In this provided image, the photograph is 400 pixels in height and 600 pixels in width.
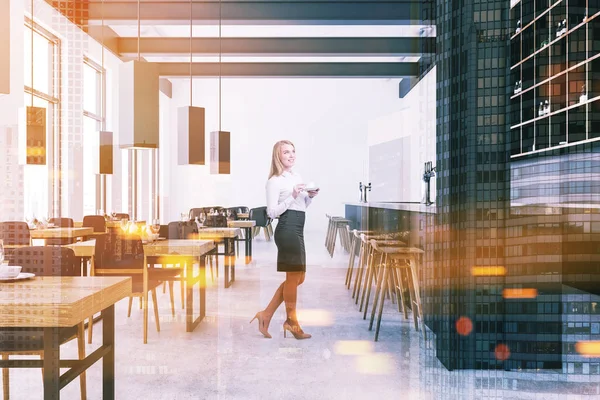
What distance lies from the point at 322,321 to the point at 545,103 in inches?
130

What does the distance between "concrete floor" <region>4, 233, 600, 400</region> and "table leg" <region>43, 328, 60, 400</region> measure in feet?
3.03

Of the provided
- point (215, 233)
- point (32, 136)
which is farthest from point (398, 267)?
point (32, 136)

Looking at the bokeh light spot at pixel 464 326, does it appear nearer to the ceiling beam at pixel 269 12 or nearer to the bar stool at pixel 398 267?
the bar stool at pixel 398 267

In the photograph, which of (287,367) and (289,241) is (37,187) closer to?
(289,241)

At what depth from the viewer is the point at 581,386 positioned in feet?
8.74

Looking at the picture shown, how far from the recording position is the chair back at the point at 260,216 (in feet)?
28.7

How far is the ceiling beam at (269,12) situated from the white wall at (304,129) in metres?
4.40

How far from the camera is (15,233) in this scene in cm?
450

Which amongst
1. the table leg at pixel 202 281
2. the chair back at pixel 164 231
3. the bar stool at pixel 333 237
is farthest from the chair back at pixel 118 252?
the bar stool at pixel 333 237

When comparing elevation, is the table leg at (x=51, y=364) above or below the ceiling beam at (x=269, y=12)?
below

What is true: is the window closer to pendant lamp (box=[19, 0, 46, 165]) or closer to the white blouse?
pendant lamp (box=[19, 0, 46, 165])

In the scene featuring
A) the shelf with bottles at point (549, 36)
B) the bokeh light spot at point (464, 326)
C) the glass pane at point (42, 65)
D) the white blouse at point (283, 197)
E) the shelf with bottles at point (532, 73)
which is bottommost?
the bokeh light spot at point (464, 326)

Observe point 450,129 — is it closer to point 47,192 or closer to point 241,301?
point 241,301

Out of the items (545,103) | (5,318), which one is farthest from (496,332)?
(545,103)
